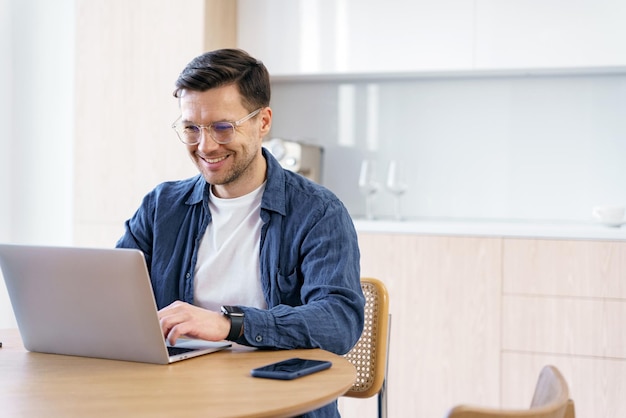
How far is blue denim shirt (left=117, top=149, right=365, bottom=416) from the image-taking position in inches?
63.9

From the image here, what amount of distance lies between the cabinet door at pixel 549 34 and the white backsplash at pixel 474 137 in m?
0.31

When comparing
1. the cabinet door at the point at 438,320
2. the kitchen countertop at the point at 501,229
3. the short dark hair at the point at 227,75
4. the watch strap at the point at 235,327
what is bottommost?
the cabinet door at the point at 438,320

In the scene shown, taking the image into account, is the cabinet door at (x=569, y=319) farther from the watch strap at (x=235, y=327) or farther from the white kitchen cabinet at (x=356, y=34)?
the watch strap at (x=235, y=327)

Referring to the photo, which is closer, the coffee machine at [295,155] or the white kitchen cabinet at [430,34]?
the white kitchen cabinet at [430,34]

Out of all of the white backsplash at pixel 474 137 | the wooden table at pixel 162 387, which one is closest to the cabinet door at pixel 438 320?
the white backsplash at pixel 474 137

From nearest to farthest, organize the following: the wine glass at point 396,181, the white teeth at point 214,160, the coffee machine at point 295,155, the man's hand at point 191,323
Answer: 1. the man's hand at point 191,323
2. the white teeth at point 214,160
3. the coffee machine at point 295,155
4. the wine glass at point 396,181

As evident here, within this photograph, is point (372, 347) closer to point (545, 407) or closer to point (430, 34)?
point (545, 407)

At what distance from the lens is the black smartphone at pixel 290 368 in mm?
1363

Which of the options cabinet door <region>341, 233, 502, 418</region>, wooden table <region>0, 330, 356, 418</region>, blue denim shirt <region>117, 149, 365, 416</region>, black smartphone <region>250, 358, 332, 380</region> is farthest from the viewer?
cabinet door <region>341, 233, 502, 418</region>

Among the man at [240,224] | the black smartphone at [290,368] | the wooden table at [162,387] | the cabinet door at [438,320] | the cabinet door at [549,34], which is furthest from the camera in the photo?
the cabinet door at [549,34]

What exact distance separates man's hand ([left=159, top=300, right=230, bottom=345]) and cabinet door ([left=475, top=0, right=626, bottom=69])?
2.39 m

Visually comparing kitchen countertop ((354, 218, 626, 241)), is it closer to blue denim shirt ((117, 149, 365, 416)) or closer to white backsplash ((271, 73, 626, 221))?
white backsplash ((271, 73, 626, 221))

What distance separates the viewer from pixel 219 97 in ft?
6.11

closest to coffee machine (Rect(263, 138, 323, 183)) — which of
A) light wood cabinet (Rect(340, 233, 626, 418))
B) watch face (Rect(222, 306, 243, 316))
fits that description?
light wood cabinet (Rect(340, 233, 626, 418))
